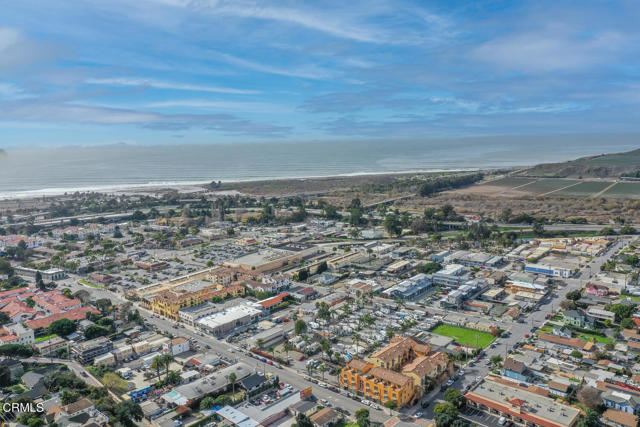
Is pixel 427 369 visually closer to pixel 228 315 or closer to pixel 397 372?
pixel 397 372

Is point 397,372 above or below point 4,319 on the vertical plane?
below

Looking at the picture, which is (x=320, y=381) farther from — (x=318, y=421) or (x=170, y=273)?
(x=170, y=273)

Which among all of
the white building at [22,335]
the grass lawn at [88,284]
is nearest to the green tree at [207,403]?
the white building at [22,335]

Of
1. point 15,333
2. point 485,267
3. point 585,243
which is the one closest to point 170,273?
point 15,333

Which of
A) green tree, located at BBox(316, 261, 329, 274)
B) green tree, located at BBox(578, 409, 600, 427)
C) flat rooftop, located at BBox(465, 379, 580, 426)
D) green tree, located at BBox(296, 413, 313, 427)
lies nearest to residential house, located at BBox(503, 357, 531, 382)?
flat rooftop, located at BBox(465, 379, 580, 426)

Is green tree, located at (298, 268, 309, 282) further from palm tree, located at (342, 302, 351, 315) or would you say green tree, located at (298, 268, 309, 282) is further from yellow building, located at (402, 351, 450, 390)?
yellow building, located at (402, 351, 450, 390)

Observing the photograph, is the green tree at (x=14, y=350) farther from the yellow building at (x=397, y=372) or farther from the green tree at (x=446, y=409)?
the green tree at (x=446, y=409)

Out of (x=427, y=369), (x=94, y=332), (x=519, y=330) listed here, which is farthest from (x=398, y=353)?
(x=94, y=332)
